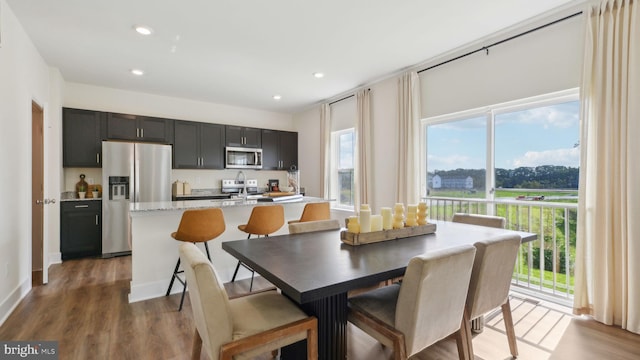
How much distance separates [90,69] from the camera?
4.04 m

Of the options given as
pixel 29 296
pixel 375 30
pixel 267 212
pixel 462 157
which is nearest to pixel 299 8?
pixel 375 30

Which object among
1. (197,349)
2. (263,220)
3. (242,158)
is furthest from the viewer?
(242,158)

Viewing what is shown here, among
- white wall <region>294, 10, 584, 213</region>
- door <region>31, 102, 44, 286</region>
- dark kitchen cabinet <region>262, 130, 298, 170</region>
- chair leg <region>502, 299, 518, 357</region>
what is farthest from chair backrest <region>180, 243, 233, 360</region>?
dark kitchen cabinet <region>262, 130, 298, 170</region>

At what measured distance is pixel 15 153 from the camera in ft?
9.02

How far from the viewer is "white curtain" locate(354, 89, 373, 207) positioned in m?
4.60

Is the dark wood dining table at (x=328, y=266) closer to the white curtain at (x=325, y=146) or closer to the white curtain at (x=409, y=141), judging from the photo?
the white curtain at (x=409, y=141)

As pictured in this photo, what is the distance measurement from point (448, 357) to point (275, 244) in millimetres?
1368

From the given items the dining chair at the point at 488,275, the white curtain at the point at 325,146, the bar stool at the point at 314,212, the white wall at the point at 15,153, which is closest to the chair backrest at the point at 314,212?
the bar stool at the point at 314,212

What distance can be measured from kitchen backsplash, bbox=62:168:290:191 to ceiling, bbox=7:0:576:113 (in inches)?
55.9

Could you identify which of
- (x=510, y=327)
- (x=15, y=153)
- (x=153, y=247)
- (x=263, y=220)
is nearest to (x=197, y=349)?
(x=263, y=220)

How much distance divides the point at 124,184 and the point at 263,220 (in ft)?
9.40

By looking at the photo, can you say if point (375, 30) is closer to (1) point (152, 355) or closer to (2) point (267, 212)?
(2) point (267, 212)

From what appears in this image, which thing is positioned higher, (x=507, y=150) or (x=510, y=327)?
(x=507, y=150)

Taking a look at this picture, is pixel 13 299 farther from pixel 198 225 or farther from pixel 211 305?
pixel 211 305
